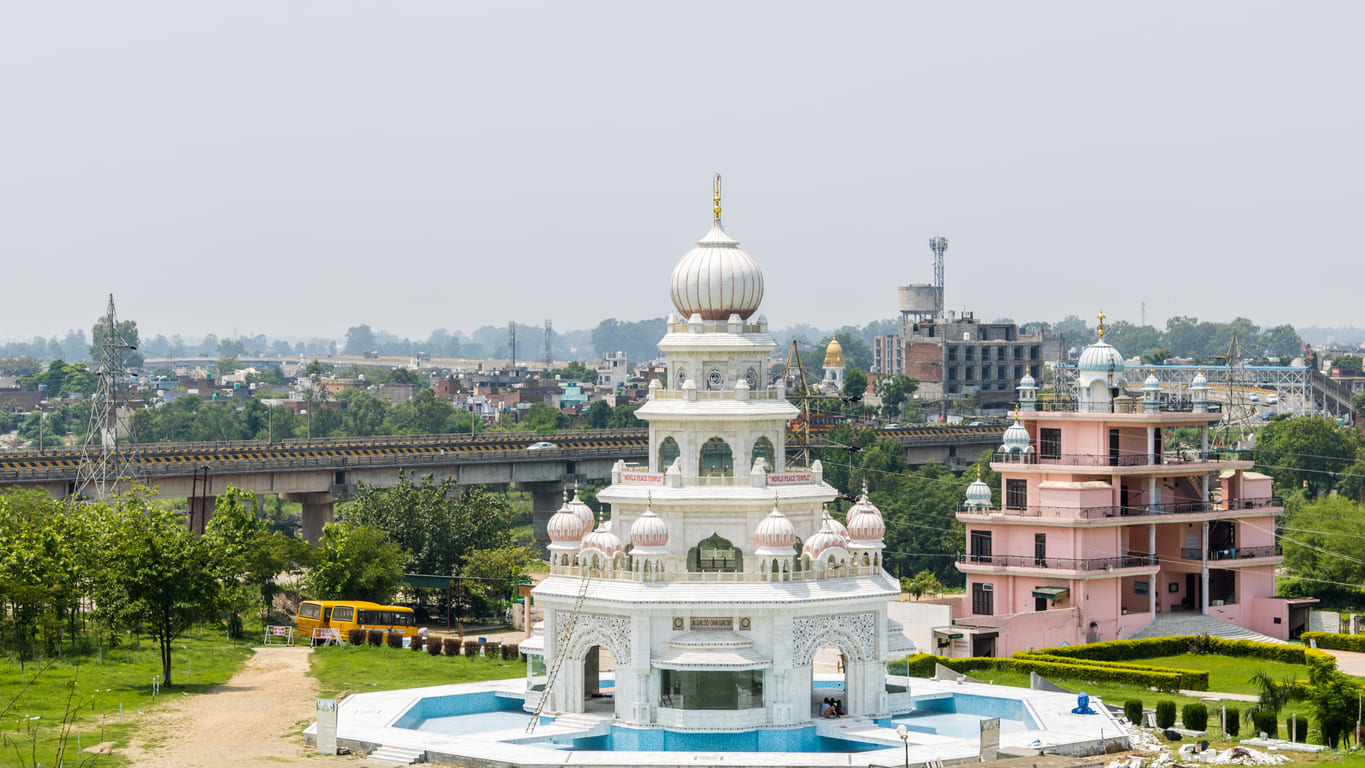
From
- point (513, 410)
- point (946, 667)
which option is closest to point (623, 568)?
point (946, 667)

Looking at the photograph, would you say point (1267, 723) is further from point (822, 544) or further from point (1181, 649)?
point (1181, 649)

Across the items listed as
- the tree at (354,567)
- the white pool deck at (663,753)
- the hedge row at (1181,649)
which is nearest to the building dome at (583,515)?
the white pool deck at (663,753)

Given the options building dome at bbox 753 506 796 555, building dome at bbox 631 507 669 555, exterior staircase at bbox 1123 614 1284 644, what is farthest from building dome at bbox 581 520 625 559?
exterior staircase at bbox 1123 614 1284 644

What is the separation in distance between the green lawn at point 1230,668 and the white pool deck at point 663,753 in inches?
376

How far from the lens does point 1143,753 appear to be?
45812mm

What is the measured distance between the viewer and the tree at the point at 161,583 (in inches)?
2224

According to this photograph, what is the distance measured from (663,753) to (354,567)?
3032cm

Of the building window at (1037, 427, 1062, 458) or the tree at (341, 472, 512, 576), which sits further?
the tree at (341, 472, 512, 576)

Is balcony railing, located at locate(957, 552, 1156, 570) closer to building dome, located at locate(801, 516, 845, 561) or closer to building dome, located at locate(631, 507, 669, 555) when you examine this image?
building dome, located at locate(801, 516, 845, 561)

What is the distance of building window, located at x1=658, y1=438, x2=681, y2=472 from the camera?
51750mm

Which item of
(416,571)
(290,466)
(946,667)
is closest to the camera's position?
(946,667)

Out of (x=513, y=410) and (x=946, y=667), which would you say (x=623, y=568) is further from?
(x=513, y=410)

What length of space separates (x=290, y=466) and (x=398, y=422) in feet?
240

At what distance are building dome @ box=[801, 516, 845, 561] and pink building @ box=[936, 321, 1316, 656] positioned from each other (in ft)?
59.4
